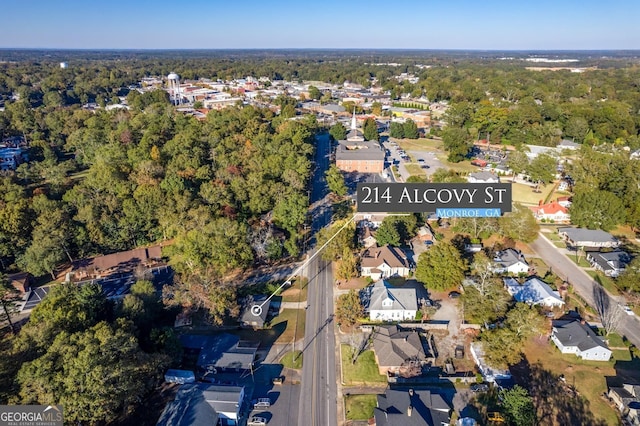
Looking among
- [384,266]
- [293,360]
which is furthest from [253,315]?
[384,266]

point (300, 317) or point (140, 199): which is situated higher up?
point (140, 199)

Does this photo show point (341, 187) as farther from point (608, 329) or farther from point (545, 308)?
point (608, 329)

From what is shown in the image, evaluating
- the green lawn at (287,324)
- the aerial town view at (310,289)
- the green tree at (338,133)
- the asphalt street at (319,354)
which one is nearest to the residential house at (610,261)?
the aerial town view at (310,289)

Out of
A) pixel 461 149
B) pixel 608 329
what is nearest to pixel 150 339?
pixel 608 329

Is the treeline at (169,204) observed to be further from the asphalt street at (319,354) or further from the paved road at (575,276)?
the paved road at (575,276)

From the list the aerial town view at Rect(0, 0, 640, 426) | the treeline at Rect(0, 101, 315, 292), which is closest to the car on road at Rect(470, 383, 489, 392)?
the aerial town view at Rect(0, 0, 640, 426)

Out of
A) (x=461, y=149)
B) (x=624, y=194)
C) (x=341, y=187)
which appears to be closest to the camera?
(x=624, y=194)

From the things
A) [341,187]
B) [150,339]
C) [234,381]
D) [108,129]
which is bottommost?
[234,381]

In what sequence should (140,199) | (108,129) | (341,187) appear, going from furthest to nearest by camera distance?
(108,129) → (341,187) → (140,199)
